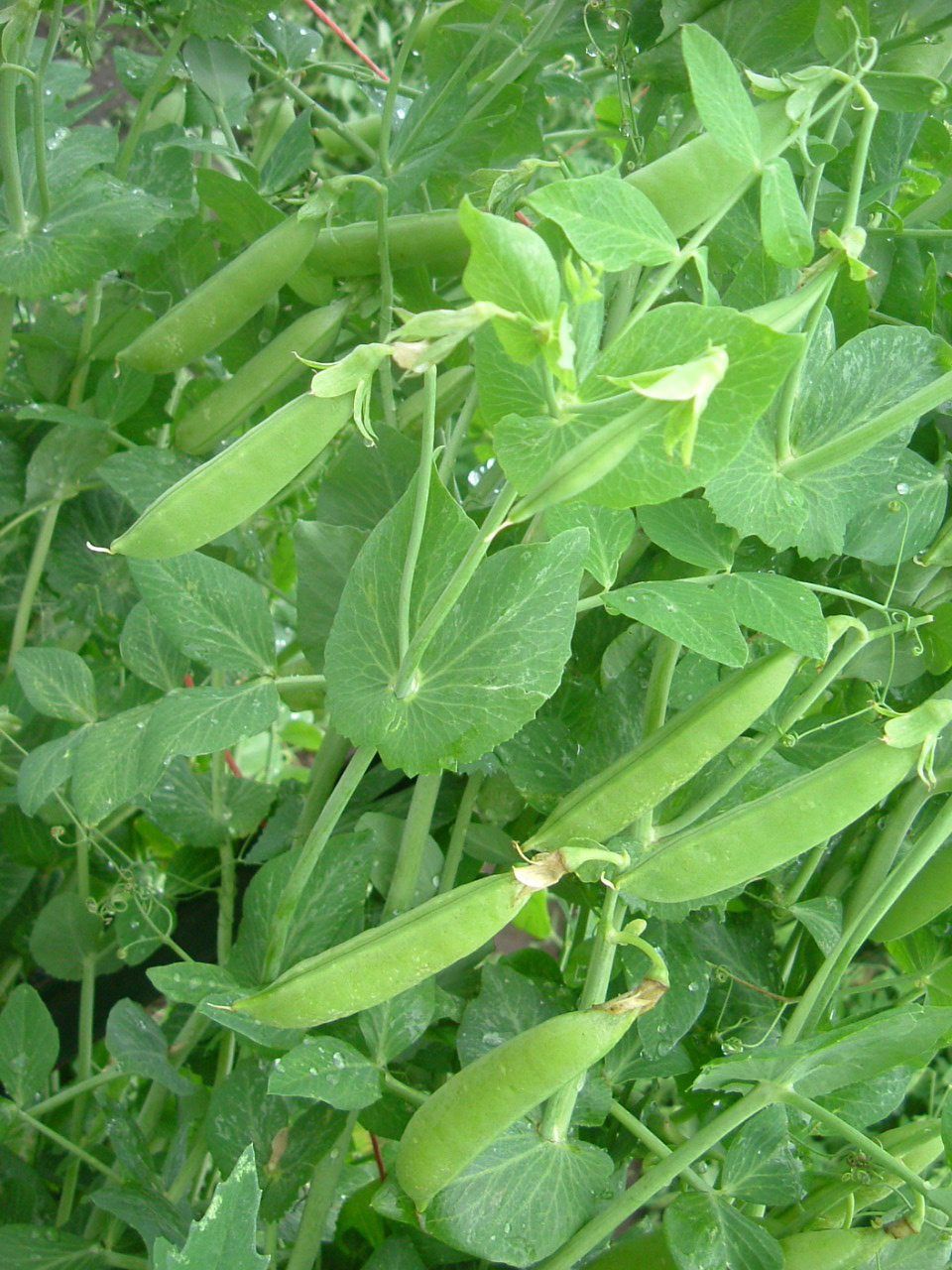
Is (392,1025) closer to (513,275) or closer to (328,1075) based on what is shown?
(328,1075)

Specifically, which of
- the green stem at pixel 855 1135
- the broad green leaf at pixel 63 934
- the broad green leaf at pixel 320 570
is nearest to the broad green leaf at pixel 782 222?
the broad green leaf at pixel 320 570

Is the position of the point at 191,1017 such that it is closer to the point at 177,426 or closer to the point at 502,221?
the point at 177,426

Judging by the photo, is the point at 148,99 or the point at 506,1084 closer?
the point at 506,1084

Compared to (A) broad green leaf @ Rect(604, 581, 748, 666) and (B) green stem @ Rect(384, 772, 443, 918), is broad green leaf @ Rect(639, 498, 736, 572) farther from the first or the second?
(B) green stem @ Rect(384, 772, 443, 918)

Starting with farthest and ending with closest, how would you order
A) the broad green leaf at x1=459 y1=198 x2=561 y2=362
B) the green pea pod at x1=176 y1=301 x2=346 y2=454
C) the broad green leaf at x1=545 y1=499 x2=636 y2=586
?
the green pea pod at x1=176 y1=301 x2=346 y2=454
the broad green leaf at x1=545 y1=499 x2=636 y2=586
the broad green leaf at x1=459 y1=198 x2=561 y2=362

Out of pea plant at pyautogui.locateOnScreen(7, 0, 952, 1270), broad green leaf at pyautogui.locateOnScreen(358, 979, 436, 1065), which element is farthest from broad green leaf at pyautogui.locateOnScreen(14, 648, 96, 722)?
broad green leaf at pyautogui.locateOnScreen(358, 979, 436, 1065)

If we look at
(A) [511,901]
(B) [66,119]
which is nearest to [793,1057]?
(A) [511,901]

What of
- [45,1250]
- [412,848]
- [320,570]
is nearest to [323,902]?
[412,848]

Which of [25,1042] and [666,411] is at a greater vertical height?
[666,411]
